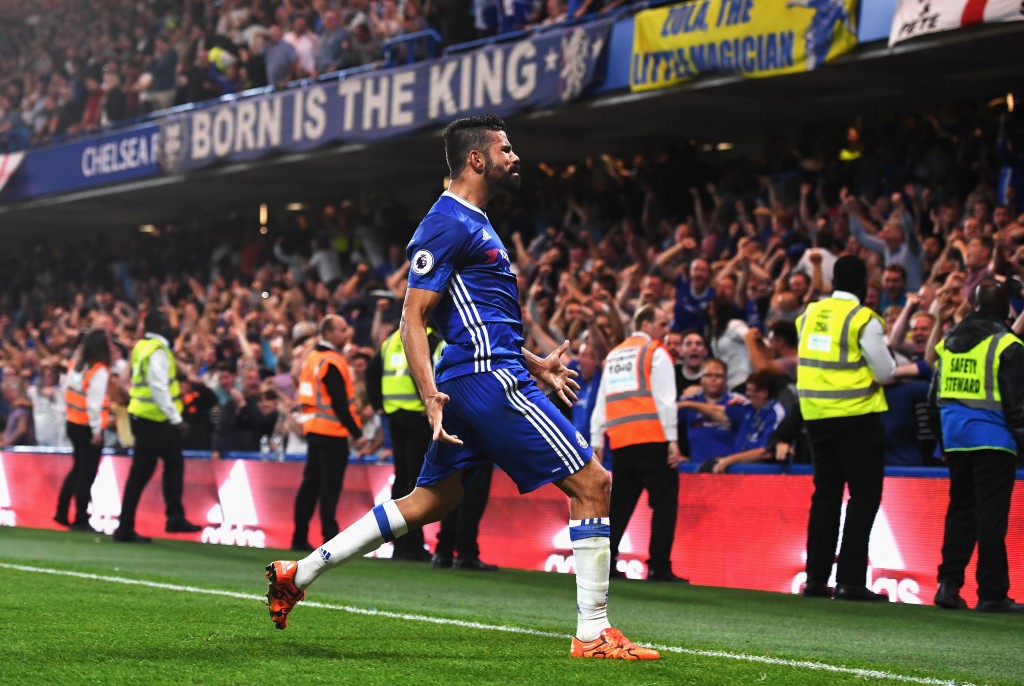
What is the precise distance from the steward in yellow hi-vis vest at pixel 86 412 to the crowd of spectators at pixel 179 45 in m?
6.19

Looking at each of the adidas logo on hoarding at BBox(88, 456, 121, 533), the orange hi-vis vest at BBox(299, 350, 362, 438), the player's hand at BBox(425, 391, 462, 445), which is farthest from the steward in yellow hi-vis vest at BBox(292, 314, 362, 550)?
the player's hand at BBox(425, 391, 462, 445)

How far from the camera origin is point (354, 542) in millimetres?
6145

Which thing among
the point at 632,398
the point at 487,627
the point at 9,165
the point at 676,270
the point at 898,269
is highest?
the point at 9,165

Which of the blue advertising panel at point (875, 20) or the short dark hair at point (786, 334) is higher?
the blue advertising panel at point (875, 20)

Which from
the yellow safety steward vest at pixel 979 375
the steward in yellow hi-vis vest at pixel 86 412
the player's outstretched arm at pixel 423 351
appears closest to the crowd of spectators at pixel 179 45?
the steward in yellow hi-vis vest at pixel 86 412

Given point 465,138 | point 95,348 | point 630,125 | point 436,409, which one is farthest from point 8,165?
point 436,409

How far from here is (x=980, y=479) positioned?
9.09 metres

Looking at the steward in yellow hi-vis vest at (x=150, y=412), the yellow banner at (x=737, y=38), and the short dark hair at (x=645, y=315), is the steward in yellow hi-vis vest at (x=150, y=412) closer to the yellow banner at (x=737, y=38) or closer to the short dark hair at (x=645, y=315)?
the short dark hair at (x=645, y=315)

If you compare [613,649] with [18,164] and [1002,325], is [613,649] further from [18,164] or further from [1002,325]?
[18,164]

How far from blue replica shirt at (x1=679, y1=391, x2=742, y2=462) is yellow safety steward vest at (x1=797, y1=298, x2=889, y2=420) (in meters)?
2.11

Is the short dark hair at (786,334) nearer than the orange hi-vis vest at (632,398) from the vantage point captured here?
No

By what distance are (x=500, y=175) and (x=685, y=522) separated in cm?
602

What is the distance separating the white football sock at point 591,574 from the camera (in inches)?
232

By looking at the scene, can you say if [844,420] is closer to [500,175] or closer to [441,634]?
[441,634]
